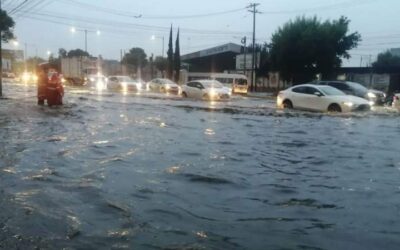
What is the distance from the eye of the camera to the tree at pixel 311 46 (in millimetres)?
46031

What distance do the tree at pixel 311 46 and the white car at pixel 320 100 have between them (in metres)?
23.4

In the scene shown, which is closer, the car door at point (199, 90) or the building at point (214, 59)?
the car door at point (199, 90)

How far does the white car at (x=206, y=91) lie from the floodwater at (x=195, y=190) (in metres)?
20.0

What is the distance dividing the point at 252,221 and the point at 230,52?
67.7 m

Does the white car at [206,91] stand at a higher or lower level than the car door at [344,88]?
lower

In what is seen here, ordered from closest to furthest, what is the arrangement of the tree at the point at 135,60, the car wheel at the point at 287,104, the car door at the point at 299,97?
the car door at the point at 299,97 → the car wheel at the point at 287,104 → the tree at the point at 135,60

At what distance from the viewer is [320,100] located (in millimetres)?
21797

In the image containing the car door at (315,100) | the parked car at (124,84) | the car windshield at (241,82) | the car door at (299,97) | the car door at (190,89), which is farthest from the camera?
the car windshield at (241,82)

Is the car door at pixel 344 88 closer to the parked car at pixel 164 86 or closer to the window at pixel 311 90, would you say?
the window at pixel 311 90

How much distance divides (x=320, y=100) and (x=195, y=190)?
1600cm

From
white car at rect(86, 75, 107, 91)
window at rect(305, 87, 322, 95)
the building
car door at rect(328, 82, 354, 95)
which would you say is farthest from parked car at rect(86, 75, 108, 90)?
window at rect(305, 87, 322, 95)

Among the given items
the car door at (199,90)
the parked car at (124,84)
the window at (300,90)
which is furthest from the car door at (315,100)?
the parked car at (124,84)

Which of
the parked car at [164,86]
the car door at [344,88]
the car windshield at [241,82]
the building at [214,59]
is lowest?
the parked car at [164,86]

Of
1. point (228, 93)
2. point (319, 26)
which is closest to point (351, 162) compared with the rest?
point (228, 93)
